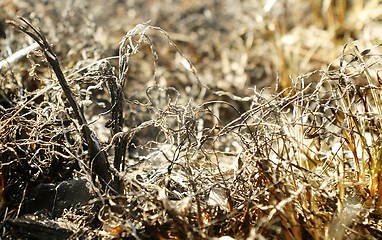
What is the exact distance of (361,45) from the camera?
2.18 m

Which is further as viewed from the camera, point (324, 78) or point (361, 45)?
point (361, 45)

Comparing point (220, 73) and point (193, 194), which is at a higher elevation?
point (220, 73)

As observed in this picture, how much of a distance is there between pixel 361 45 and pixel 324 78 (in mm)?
1183

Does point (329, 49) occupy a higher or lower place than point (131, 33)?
higher

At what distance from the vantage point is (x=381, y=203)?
1.08 m

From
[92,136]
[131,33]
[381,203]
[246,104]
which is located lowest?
[381,203]

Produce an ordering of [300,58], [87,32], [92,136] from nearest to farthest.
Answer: [92,136] → [87,32] → [300,58]

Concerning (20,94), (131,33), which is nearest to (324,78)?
(131,33)

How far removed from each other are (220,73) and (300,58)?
1.19ft

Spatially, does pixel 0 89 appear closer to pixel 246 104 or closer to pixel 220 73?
pixel 246 104

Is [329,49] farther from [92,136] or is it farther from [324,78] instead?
[92,136]

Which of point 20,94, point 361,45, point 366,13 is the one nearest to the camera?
point 20,94

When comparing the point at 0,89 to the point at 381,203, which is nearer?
the point at 381,203

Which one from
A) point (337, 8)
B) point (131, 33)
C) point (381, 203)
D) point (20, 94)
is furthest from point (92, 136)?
point (337, 8)
